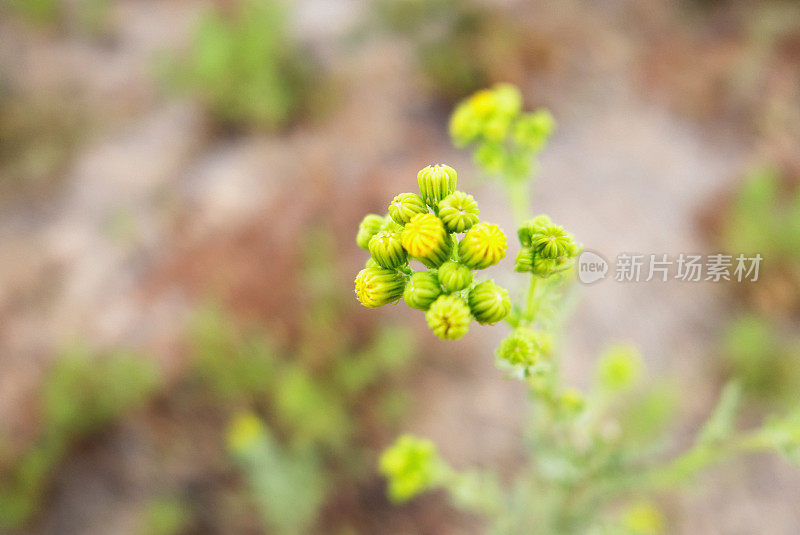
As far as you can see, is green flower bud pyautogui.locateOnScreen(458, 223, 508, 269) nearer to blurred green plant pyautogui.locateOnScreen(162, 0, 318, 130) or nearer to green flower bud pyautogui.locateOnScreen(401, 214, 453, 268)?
green flower bud pyautogui.locateOnScreen(401, 214, 453, 268)

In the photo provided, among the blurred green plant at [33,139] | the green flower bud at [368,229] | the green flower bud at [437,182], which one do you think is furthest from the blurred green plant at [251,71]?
the green flower bud at [437,182]

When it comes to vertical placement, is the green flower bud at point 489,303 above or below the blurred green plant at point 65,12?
below

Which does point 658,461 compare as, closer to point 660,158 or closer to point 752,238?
point 752,238

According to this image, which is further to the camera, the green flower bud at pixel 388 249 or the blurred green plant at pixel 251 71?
the blurred green plant at pixel 251 71

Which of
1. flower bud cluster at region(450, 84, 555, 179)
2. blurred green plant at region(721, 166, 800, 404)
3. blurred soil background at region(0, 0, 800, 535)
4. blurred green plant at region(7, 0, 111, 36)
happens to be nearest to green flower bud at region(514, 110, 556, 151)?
flower bud cluster at region(450, 84, 555, 179)

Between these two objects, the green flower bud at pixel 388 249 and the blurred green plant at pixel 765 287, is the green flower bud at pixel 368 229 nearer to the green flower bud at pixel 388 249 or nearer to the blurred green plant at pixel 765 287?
the green flower bud at pixel 388 249

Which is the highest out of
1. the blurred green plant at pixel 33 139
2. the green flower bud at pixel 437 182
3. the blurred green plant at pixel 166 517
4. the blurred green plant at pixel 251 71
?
the blurred green plant at pixel 251 71
